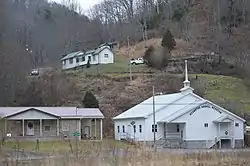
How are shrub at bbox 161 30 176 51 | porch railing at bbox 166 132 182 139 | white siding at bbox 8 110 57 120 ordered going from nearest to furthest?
white siding at bbox 8 110 57 120 < porch railing at bbox 166 132 182 139 < shrub at bbox 161 30 176 51

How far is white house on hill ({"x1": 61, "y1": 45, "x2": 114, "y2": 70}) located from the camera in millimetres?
75875

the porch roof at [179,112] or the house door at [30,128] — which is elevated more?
the porch roof at [179,112]

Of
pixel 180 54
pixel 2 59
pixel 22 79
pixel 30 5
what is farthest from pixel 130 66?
pixel 30 5

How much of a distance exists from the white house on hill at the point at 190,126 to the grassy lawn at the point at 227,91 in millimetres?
7606

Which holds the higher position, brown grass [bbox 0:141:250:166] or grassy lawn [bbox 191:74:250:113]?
grassy lawn [bbox 191:74:250:113]

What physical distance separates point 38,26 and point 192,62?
103 ft

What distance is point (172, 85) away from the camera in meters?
63.6

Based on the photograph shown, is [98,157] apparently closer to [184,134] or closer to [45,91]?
[184,134]

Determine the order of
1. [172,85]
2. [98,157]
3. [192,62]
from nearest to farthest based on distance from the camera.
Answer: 1. [98,157]
2. [172,85]
3. [192,62]

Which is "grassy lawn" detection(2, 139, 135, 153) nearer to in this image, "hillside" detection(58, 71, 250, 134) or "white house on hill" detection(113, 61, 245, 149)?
"white house on hill" detection(113, 61, 245, 149)

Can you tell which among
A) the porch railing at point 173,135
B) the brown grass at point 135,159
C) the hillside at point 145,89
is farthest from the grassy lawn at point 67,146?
the hillside at point 145,89

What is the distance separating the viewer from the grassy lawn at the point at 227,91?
56.3m

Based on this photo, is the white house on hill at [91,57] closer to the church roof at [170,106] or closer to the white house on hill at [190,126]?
the church roof at [170,106]

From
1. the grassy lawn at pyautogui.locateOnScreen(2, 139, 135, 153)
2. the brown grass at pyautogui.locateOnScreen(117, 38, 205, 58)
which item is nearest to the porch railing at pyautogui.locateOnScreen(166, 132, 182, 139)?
the grassy lawn at pyautogui.locateOnScreen(2, 139, 135, 153)
